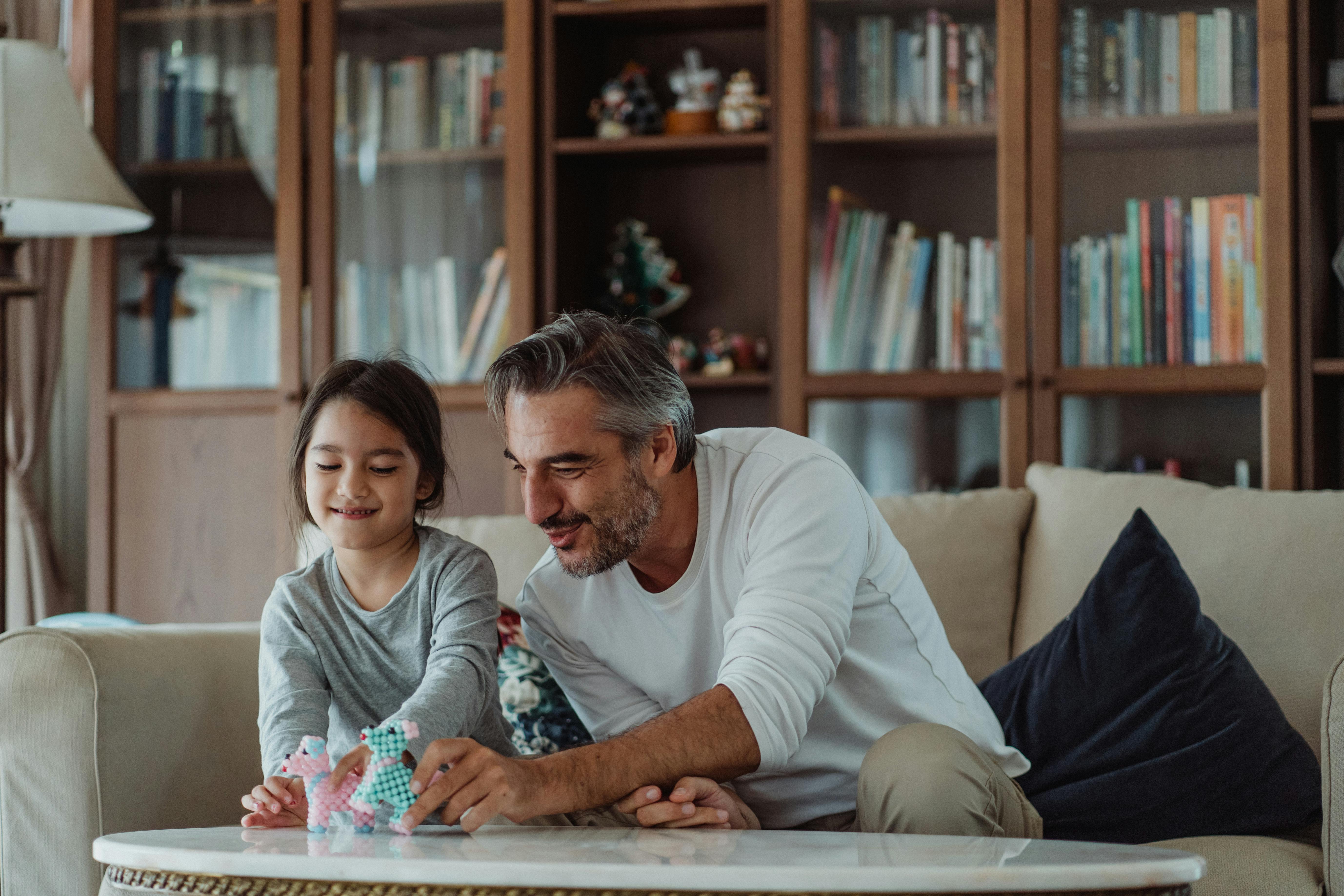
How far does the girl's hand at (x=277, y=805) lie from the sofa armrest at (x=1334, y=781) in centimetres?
105

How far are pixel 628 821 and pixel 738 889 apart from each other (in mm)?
621

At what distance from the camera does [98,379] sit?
277 cm

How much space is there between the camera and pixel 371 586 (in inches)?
60.1

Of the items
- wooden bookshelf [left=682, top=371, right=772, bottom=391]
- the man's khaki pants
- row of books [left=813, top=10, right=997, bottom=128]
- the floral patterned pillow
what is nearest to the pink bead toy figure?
the man's khaki pants

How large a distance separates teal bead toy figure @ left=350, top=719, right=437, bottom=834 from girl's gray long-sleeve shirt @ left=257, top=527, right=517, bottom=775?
0.82 ft

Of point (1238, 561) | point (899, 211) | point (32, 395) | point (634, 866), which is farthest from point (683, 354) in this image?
point (634, 866)

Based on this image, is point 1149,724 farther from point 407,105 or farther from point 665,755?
point 407,105

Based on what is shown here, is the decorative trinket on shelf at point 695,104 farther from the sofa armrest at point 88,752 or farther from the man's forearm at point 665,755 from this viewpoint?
the man's forearm at point 665,755

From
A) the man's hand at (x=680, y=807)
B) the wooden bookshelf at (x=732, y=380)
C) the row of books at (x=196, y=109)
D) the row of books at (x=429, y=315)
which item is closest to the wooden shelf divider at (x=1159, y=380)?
the wooden bookshelf at (x=732, y=380)

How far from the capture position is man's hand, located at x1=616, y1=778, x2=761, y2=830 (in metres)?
1.19

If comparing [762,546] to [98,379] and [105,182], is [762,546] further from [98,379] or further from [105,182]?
[98,379]

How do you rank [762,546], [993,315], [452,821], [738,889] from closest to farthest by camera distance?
[738,889] → [452,821] → [762,546] → [993,315]

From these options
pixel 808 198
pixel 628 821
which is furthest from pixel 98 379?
pixel 628 821

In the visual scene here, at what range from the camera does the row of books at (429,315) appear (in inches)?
104
